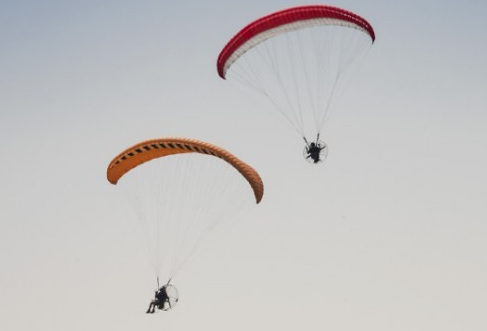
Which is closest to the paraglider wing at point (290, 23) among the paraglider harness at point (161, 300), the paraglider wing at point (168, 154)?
the paraglider wing at point (168, 154)

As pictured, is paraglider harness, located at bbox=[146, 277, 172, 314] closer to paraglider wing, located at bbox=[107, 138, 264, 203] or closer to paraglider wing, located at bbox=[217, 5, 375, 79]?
paraglider wing, located at bbox=[107, 138, 264, 203]

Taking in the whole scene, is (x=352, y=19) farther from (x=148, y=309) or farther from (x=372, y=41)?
(x=148, y=309)

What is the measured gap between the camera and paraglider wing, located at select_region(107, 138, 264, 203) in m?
20.2

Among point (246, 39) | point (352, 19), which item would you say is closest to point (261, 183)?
point (246, 39)

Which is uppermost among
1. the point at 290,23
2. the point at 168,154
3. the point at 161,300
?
the point at 290,23

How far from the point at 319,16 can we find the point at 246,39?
2.99 m

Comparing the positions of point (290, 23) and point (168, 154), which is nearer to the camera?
point (290, 23)

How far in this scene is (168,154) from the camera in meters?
22.1

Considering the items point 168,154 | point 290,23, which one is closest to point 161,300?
point 168,154

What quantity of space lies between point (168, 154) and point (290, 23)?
286 inches

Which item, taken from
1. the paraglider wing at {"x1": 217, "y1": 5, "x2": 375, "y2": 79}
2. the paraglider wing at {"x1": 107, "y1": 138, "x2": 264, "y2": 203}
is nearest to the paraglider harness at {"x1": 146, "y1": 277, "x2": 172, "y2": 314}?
the paraglider wing at {"x1": 107, "y1": 138, "x2": 264, "y2": 203}

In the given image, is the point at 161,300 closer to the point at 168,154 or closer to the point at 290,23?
the point at 168,154

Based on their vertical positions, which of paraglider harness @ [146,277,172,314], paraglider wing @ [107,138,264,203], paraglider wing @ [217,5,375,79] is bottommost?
paraglider harness @ [146,277,172,314]

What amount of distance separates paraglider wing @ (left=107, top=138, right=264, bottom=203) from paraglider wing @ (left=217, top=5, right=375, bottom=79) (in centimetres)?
442
